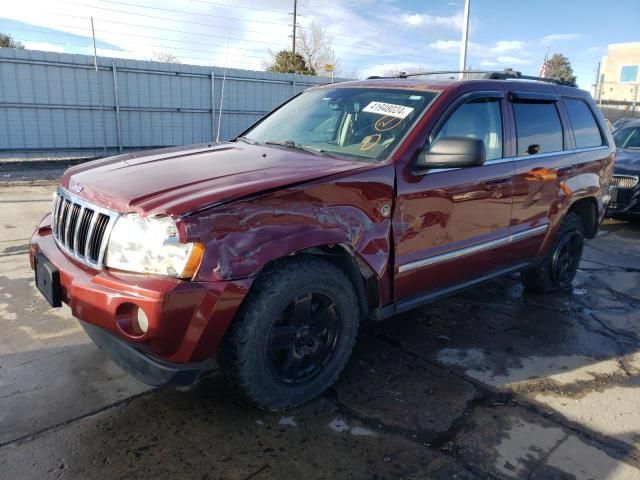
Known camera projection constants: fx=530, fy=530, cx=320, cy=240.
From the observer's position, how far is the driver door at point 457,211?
10.6 ft

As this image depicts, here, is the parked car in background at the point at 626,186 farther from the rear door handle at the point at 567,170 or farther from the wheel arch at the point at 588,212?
the rear door handle at the point at 567,170

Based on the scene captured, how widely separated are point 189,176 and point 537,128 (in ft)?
9.49

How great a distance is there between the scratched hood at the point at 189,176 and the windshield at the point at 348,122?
0.24 metres

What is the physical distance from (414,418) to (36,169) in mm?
11014

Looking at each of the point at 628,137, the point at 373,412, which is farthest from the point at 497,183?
the point at 628,137

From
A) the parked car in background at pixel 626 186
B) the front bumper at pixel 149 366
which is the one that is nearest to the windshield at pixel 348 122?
the front bumper at pixel 149 366

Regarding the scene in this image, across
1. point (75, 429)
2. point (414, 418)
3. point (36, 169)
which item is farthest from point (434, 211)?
point (36, 169)

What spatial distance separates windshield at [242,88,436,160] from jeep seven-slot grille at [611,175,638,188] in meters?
6.08

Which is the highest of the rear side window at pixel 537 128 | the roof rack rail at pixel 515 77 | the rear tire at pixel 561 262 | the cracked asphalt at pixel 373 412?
the roof rack rail at pixel 515 77

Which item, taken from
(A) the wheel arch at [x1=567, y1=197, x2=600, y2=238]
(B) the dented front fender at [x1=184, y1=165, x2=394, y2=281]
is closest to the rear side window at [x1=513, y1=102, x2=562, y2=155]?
(A) the wheel arch at [x1=567, y1=197, x2=600, y2=238]

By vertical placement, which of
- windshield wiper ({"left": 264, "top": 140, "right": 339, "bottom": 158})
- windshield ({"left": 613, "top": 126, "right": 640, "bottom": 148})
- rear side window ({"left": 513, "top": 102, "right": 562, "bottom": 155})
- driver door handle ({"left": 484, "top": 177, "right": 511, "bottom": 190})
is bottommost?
driver door handle ({"left": 484, "top": 177, "right": 511, "bottom": 190})

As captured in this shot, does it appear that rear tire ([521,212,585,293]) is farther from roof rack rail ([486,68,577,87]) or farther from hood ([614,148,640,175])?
hood ([614,148,640,175])

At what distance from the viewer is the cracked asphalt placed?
250 cm

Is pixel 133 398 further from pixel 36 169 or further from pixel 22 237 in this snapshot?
pixel 36 169
